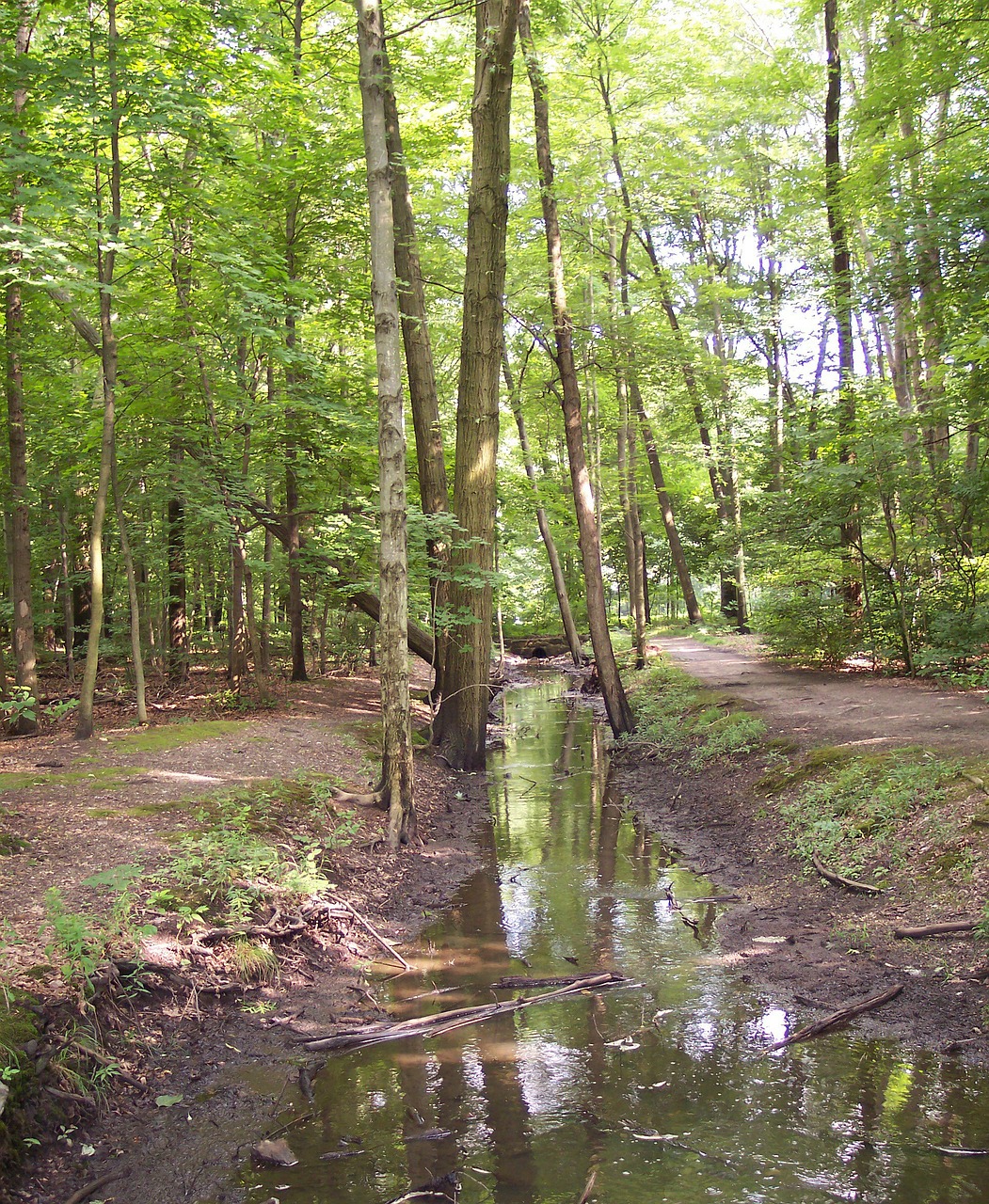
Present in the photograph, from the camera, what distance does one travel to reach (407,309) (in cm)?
Result: 1223

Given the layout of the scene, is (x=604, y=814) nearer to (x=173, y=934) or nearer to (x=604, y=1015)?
(x=604, y=1015)

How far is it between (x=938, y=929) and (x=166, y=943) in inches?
182

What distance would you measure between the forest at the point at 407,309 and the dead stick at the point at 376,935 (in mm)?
1923

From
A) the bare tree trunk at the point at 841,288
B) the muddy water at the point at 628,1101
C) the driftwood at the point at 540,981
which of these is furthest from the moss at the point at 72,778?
the bare tree trunk at the point at 841,288

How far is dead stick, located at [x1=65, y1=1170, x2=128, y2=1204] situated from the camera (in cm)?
314

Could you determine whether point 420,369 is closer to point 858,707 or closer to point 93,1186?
point 858,707

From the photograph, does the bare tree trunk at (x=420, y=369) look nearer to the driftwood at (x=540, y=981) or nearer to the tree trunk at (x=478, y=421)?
the tree trunk at (x=478, y=421)

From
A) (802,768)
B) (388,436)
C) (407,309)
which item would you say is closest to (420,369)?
(407,309)

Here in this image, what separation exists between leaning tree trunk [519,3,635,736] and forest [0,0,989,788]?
6cm

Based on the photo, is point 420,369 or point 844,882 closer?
point 844,882

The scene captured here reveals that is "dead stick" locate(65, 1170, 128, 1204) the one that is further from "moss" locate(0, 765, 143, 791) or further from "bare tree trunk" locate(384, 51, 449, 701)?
"bare tree trunk" locate(384, 51, 449, 701)

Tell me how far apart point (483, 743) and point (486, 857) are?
12.1 feet

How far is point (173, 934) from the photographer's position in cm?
484

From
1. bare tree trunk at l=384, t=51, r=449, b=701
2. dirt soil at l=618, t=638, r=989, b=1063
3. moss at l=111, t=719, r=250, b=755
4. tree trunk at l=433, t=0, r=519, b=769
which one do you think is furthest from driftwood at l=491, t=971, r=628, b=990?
bare tree trunk at l=384, t=51, r=449, b=701
